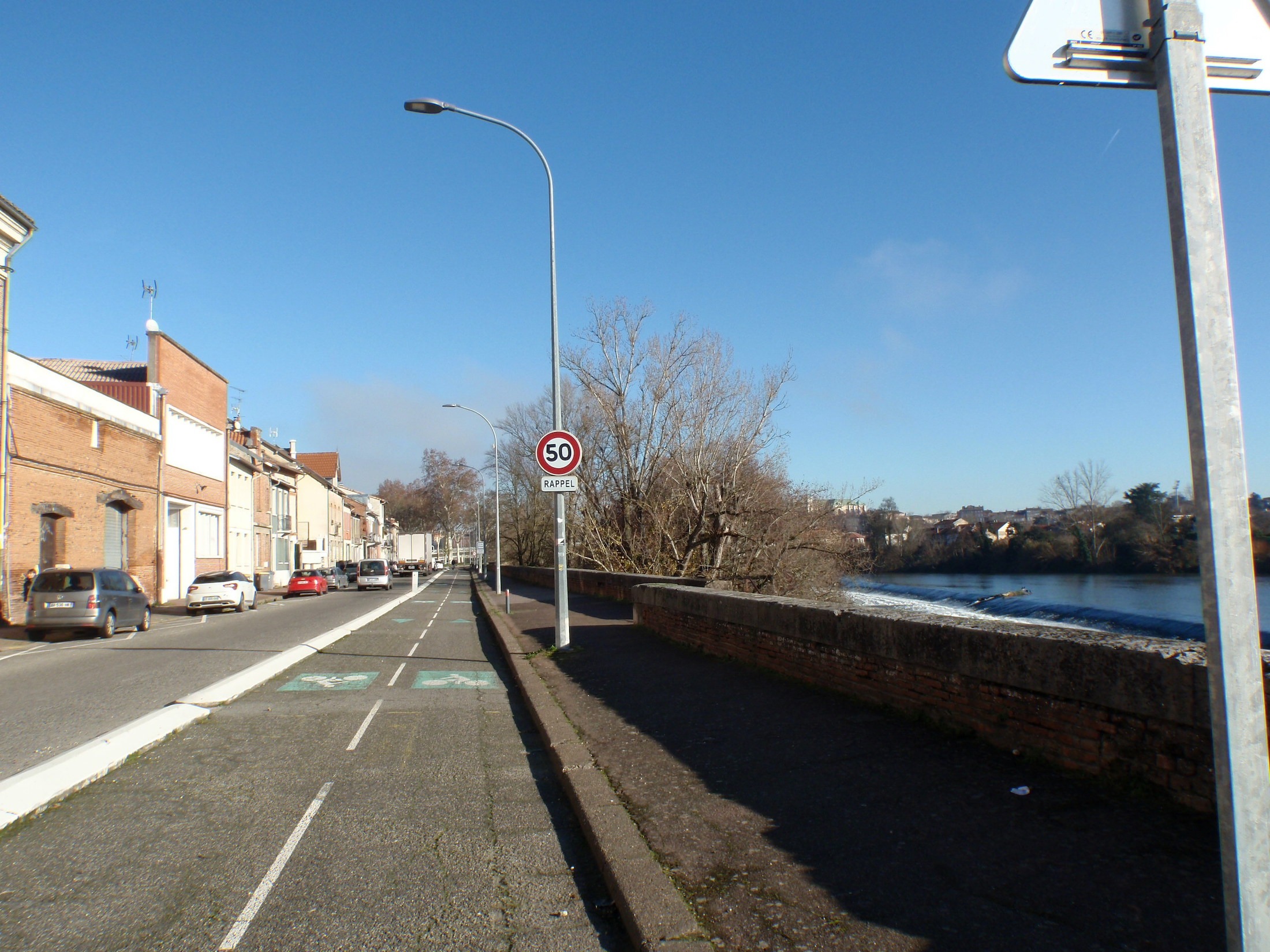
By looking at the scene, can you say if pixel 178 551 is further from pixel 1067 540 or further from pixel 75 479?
pixel 1067 540

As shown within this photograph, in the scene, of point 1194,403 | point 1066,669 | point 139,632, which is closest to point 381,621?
point 139,632

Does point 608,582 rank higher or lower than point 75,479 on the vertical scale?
lower

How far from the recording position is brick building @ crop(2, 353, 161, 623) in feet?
75.8

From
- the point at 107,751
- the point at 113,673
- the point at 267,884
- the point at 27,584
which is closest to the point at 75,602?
the point at 27,584

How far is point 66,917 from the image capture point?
4.11 meters

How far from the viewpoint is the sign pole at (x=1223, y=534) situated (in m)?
2.09

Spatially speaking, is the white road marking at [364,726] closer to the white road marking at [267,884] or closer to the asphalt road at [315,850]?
the asphalt road at [315,850]

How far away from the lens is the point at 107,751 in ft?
23.1

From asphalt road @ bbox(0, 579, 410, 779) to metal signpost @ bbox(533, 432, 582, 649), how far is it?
16.1 ft

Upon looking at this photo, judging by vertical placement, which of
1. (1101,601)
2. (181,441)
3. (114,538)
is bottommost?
(1101,601)

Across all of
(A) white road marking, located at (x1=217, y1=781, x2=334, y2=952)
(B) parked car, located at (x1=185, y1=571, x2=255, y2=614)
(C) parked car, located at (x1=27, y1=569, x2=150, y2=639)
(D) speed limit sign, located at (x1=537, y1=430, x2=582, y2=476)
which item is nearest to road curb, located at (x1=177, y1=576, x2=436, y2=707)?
(A) white road marking, located at (x1=217, y1=781, x2=334, y2=952)

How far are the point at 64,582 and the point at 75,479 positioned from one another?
7465mm

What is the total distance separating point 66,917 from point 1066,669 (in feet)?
17.7

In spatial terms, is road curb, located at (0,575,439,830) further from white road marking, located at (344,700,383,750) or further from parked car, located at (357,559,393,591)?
parked car, located at (357,559,393,591)
